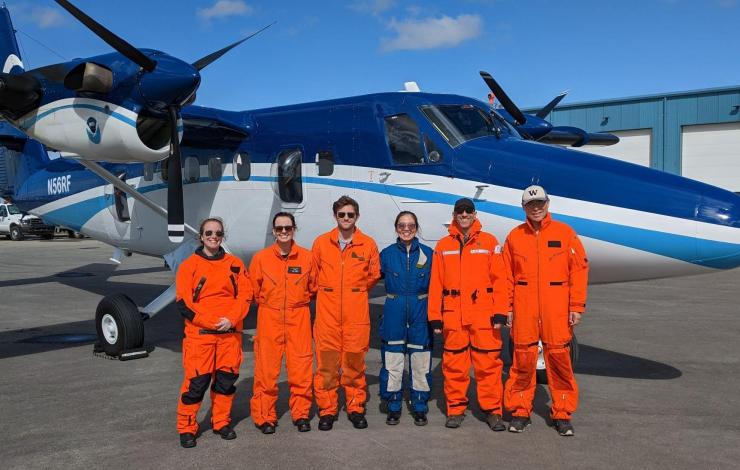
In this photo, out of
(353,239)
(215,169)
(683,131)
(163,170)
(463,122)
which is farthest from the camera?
(683,131)


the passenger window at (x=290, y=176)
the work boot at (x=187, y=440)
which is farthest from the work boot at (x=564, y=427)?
the passenger window at (x=290, y=176)

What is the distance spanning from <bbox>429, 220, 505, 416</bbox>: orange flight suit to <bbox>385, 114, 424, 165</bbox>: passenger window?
1970mm

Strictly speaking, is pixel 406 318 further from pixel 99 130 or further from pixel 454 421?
pixel 99 130

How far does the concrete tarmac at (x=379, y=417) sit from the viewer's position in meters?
4.97

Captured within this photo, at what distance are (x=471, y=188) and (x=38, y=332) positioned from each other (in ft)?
24.7

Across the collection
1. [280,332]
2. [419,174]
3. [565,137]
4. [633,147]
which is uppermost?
[633,147]

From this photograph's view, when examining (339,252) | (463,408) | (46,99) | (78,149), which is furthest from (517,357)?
(46,99)

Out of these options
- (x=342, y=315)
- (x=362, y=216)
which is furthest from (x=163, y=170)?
(x=342, y=315)

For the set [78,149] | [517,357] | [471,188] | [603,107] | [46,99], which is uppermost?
[603,107]

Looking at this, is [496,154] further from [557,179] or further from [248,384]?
[248,384]

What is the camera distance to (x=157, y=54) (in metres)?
8.19

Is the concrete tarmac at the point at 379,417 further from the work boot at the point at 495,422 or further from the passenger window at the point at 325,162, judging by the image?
the passenger window at the point at 325,162

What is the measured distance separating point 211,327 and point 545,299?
2.68m

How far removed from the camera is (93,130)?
8188 millimetres
